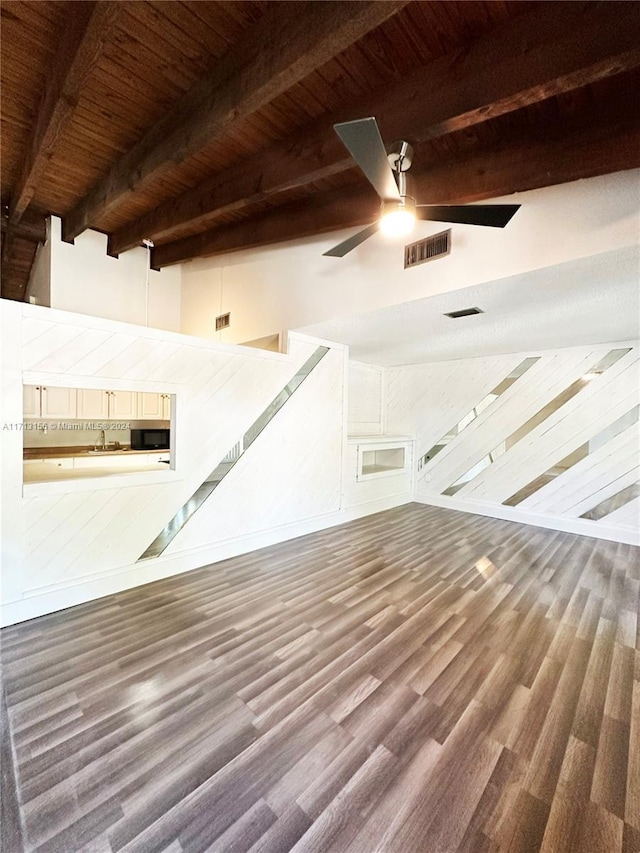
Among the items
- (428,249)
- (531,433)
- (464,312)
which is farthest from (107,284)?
(531,433)

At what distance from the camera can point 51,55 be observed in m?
2.09

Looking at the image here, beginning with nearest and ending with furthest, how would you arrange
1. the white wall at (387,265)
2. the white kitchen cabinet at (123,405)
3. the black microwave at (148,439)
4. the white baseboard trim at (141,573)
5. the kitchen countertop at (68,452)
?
the white wall at (387,265), the white baseboard trim at (141,573), the kitchen countertop at (68,452), the white kitchen cabinet at (123,405), the black microwave at (148,439)

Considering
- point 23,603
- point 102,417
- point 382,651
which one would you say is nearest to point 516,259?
point 382,651

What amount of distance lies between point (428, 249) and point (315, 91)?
139 centimetres

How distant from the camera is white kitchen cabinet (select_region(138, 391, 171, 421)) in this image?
494 centimetres

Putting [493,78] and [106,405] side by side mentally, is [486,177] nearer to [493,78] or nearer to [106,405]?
[493,78]

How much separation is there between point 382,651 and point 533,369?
4.54 m

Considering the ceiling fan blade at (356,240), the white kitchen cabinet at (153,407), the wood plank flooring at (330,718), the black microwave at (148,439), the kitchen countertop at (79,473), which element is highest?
the ceiling fan blade at (356,240)

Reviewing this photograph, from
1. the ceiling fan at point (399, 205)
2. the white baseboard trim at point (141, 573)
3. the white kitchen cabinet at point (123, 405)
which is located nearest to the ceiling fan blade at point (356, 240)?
the ceiling fan at point (399, 205)

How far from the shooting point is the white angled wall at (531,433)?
14.5ft

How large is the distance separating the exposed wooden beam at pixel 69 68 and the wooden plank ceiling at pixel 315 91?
10mm

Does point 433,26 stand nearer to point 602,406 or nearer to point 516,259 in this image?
point 516,259

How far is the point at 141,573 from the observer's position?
10.2 ft

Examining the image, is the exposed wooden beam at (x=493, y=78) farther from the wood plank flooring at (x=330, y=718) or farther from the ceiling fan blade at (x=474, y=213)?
the wood plank flooring at (x=330, y=718)
